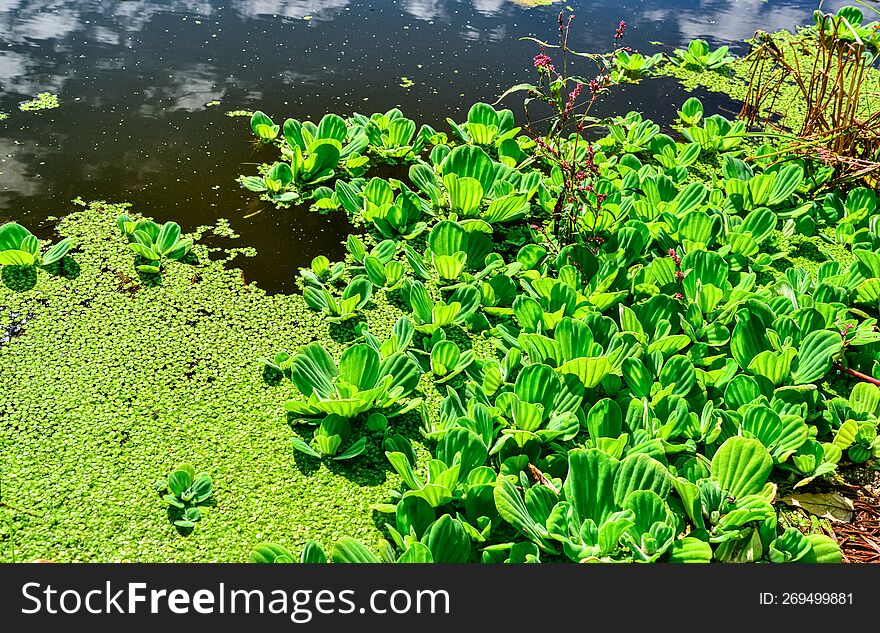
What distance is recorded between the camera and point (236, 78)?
12.5 ft

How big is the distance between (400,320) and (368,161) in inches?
50.5

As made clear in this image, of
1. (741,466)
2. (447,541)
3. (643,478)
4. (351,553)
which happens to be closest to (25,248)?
(351,553)

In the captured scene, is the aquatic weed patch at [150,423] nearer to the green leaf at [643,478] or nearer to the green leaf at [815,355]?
the green leaf at [643,478]

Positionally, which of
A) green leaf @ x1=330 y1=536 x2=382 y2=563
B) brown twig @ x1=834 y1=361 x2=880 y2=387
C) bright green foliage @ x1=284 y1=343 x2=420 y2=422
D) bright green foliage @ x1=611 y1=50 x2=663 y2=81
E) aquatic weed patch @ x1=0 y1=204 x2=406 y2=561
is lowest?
aquatic weed patch @ x1=0 y1=204 x2=406 y2=561

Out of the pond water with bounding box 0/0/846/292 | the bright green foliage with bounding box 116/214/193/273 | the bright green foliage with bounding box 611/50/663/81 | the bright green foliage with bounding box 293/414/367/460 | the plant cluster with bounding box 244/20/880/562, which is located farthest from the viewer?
the bright green foliage with bounding box 611/50/663/81

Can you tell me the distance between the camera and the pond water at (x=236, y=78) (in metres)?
2.80

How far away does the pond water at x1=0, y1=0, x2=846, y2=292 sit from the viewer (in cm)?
280

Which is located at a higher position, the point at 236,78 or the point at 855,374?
the point at 236,78

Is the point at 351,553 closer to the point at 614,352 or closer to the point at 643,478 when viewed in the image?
the point at 643,478

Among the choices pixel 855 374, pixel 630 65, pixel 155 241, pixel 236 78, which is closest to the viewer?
pixel 855 374

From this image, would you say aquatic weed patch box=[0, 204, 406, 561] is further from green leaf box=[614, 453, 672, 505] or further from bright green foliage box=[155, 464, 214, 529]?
green leaf box=[614, 453, 672, 505]

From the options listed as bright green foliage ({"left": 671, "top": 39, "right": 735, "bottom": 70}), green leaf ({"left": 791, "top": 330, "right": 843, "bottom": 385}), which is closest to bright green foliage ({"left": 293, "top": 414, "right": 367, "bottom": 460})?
green leaf ({"left": 791, "top": 330, "right": 843, "bottom": 385})

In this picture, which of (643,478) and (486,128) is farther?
(486,128)

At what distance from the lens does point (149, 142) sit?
3.14 m
